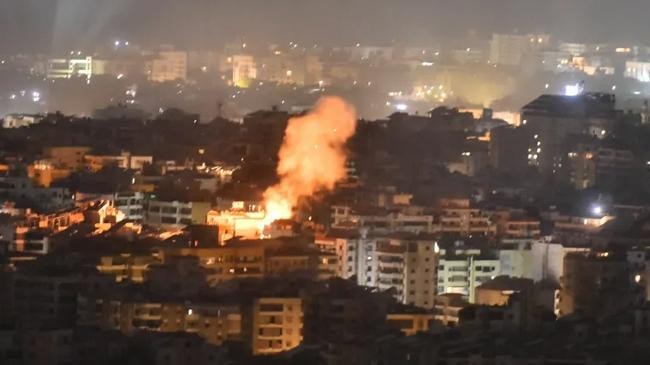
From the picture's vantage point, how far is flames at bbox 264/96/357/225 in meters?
18.0

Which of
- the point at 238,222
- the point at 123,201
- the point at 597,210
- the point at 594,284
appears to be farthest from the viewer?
the point at 597,210

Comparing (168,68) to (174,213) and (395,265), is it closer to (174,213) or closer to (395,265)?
(174,213)

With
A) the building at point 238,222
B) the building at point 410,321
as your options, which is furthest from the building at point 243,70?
the building at point 410,321

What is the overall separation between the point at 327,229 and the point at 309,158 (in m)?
3.31

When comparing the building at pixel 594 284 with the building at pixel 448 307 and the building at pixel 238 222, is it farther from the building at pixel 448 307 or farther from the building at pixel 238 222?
the building at pixel 238 222

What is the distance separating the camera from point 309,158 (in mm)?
20172

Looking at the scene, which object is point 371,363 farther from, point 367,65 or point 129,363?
point 367,65

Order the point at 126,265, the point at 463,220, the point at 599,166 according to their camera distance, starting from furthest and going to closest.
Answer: the point at 599,166, the point at 463,220, the point at 126,265

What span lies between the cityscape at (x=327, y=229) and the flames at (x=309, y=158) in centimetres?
3

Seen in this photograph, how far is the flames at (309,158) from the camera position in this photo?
59.2 ft

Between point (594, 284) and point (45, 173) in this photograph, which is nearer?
point (594, 284)

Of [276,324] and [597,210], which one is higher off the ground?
[597,210]

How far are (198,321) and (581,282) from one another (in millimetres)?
2292

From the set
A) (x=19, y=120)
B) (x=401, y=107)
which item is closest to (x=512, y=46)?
(x=401, y=107)
